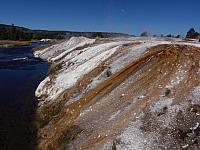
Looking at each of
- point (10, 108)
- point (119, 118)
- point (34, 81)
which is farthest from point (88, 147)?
point (34, 81)

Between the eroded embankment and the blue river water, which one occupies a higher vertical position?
the eroded embankment

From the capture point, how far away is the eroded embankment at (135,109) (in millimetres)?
16828

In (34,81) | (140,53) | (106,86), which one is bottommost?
(34,81)

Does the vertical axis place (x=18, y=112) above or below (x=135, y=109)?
below

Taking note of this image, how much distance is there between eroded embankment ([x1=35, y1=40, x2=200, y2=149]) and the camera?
55.2ft

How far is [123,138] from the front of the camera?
16.8 meters

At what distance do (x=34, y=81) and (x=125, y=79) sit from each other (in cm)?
1972

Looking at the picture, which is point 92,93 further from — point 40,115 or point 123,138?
point 123,138

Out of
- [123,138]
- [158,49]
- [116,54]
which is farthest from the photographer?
[116,54]

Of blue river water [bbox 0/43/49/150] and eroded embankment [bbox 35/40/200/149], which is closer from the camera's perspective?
eroded embankment [bbox 35/40/200/149]

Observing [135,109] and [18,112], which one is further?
[18,112]

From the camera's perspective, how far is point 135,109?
755 inches

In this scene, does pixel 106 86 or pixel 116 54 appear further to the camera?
pixel 116 54

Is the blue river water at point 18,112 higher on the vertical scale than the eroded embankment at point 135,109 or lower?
lower
